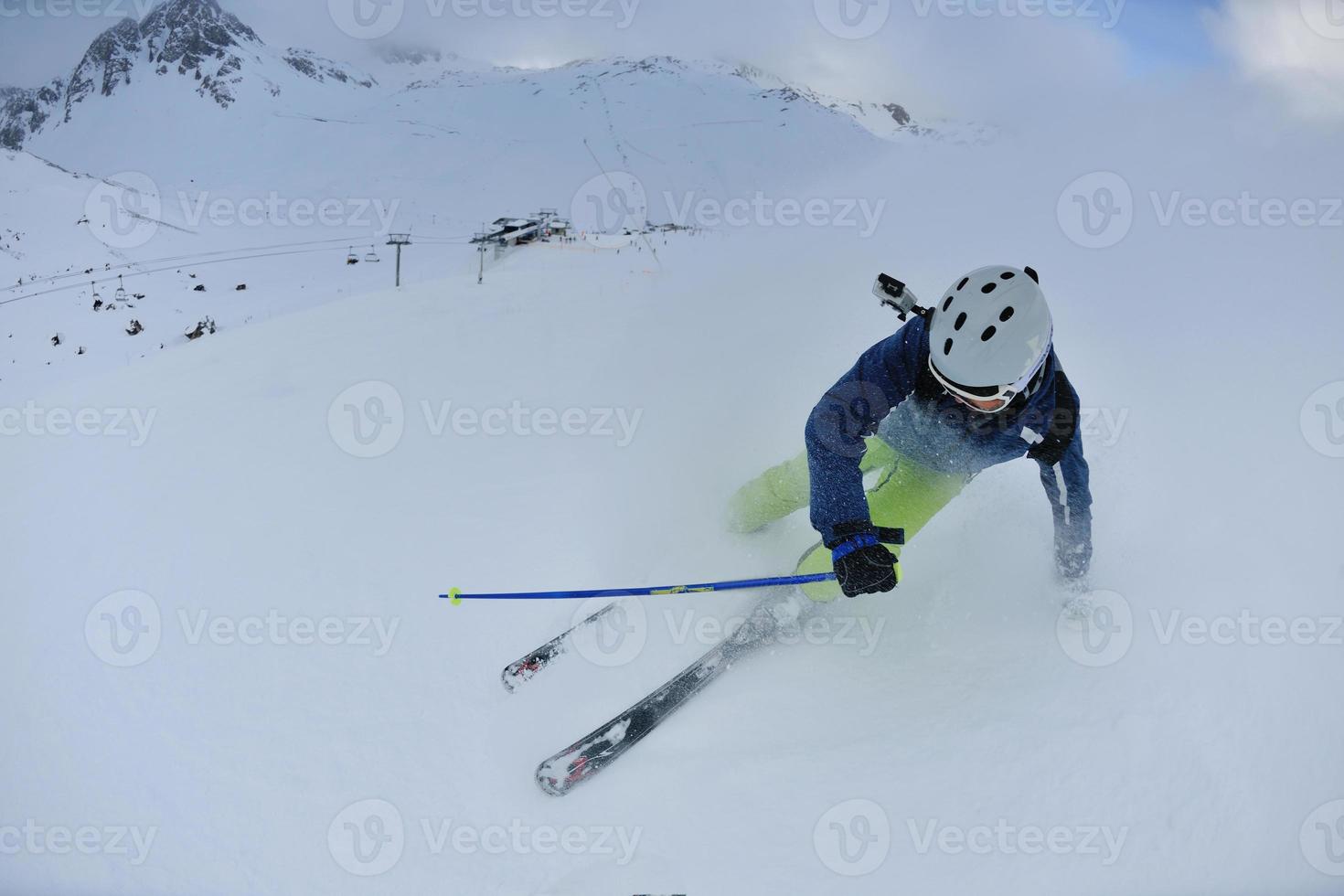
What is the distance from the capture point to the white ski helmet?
2.02 meters

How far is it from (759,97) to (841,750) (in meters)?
61.4

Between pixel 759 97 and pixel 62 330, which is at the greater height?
pixel 759 97

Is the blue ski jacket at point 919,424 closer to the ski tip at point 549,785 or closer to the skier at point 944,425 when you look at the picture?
the skier at point 944,425

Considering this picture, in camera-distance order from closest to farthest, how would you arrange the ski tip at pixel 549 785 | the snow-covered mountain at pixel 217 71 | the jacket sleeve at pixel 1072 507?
the ski tip at pixel 549 785
the jacket sleeve at pixel 1072 507
the snow-covered mountain at pixel 217 71

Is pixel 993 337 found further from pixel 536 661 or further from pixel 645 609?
pixel 536 661

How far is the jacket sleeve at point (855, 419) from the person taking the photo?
7.72 feet

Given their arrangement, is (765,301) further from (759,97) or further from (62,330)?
(759,97)

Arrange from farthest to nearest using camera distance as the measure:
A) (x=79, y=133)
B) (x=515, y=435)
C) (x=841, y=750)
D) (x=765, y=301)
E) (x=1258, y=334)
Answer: (x=79, y=133)
(x=765, y=301)
(x=1258, y=334)
(x=515, y=435)
(x=841, y=750)

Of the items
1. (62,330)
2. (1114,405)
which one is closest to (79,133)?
(62,330)

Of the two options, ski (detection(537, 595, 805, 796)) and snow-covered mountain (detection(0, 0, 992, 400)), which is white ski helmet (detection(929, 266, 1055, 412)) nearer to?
ski (detection(537, 595, 805, 796))

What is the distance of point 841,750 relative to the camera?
2.36 metres

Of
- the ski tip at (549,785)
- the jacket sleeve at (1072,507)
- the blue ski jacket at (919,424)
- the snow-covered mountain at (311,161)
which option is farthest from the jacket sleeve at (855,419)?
the snow-covered mountain at (311,161)

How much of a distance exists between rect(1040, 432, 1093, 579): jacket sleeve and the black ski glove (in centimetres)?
88

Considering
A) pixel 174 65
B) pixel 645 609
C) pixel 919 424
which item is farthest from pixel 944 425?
pixel 174 65
